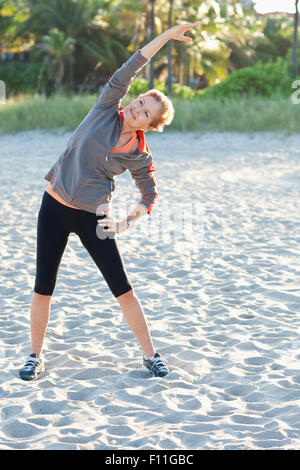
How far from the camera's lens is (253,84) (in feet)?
70.3

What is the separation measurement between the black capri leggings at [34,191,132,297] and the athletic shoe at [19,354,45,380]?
0.51 metres

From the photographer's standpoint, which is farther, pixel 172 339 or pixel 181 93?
pixel 181 93

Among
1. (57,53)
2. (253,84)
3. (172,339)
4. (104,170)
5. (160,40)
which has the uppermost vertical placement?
(57,53)

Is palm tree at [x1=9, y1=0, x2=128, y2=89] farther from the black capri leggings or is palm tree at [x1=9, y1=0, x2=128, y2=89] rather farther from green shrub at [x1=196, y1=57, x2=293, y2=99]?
the black capri leggings

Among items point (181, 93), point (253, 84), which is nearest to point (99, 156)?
point (253, 84)

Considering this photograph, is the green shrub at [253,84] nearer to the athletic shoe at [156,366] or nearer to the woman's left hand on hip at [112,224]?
the athletic shoe at [156,366]

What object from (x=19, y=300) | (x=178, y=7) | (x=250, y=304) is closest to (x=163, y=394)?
(x=250, y=304)

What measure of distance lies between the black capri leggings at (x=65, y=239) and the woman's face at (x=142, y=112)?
1.60 feet

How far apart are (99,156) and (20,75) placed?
1352 inches

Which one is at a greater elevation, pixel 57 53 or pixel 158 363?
pixel 57 53

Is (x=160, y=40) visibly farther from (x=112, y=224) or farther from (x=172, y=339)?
(x=172, y=339)

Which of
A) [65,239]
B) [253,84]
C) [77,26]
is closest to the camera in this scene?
[65,239]

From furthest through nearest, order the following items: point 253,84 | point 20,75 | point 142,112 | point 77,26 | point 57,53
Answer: point 20,75
point 77,26
point 57,53
point 253,84
point 142,112

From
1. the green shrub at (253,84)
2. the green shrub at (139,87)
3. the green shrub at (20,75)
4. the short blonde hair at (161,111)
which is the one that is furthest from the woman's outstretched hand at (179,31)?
the green shrub at (20,75)
